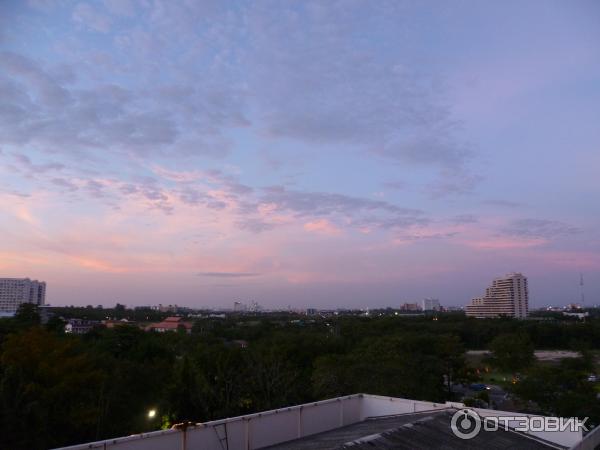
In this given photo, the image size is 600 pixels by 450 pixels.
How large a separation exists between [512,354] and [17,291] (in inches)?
4516

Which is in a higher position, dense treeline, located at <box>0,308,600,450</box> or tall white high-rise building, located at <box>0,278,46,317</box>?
tall white high-rise building, located at <box>0,278,46,317</box>

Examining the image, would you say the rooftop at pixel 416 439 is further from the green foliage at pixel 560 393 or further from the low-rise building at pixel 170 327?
the low-rise building at pixel 170 327

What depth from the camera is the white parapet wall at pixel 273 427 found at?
812cm

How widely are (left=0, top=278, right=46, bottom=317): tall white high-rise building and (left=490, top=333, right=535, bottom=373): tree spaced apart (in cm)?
10759

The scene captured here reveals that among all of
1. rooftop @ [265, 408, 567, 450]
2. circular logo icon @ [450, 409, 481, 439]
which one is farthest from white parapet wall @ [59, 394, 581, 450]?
circular logo icon @ [450, 409, 481, 439]

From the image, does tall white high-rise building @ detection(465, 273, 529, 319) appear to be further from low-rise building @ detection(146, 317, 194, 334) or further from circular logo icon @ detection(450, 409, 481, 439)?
circular logo icon @ detection(450, 409, 481, 439)

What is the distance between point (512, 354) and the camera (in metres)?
39.6

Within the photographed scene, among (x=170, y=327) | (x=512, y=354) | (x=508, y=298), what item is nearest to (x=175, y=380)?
(x=512, y=354)

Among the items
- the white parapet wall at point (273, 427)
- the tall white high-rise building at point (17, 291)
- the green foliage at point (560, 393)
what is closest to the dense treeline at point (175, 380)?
the green foliage at point (560, 393)

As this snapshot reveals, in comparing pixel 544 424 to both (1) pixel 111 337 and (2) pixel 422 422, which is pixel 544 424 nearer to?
(2) pixel 422 422

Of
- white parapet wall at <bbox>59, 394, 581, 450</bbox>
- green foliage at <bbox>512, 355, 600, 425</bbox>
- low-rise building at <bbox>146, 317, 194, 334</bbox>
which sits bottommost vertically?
low-rise building at <bbox>146, 317, 194, 334</bbox>

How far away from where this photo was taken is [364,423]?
39.1 feet

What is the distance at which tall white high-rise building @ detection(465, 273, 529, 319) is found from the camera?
422 feet

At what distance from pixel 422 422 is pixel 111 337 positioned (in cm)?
2515
